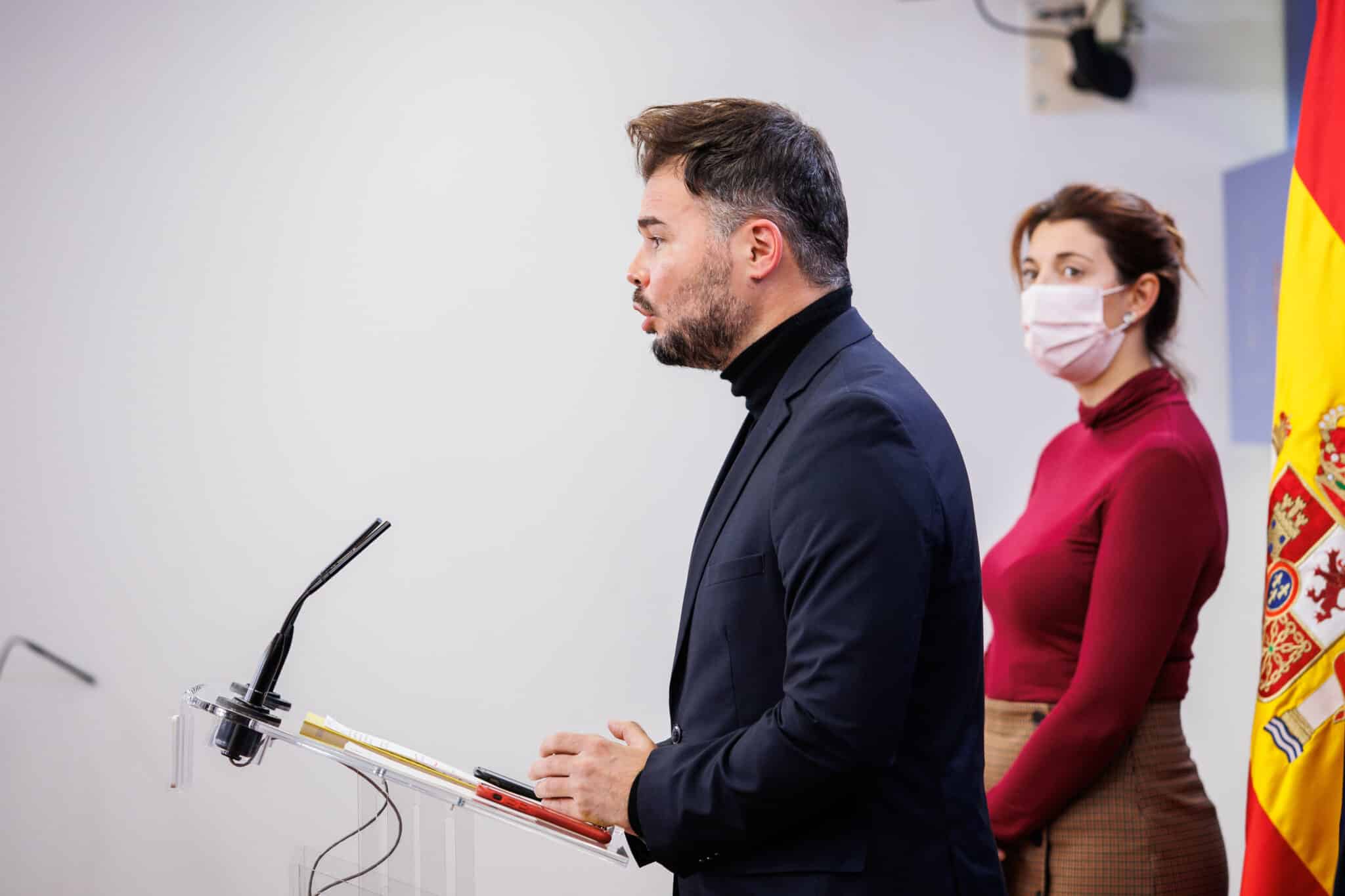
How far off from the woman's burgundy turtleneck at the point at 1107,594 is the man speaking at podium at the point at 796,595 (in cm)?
57

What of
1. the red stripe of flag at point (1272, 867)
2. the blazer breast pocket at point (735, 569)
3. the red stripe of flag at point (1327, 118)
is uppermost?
the red stripe of flag at point (1327, 118)

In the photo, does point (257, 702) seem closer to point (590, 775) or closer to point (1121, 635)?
point (590, 775)

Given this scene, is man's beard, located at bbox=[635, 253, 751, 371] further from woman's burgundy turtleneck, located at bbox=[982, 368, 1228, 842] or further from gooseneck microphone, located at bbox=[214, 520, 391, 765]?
woman's burgundy turtleneck, located at bbox=[982, 368, 1228, 842]

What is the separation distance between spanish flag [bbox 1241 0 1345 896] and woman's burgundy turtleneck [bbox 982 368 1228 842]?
182 mm

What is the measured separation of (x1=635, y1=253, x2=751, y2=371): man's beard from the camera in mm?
1234

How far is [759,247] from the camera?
1.23m

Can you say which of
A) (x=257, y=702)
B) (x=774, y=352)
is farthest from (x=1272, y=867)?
(x=257, y=702)

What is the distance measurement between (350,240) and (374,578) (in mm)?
772

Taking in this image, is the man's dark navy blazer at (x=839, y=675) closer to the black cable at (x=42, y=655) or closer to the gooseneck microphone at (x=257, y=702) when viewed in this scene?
the gooseneck microphone at (x=257, y=702)

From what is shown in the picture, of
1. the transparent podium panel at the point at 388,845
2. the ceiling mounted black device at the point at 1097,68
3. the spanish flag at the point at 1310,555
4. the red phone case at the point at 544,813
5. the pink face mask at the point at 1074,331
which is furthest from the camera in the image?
the ceiling mounted black device at the point at 1097,68

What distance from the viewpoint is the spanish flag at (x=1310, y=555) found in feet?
4.64

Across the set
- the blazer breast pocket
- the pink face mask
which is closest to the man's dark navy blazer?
the blazer breast pocket

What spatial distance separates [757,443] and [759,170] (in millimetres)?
295

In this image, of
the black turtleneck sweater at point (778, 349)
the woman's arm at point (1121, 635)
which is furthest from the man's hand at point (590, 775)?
the woman's arm at point (1121, 635)
